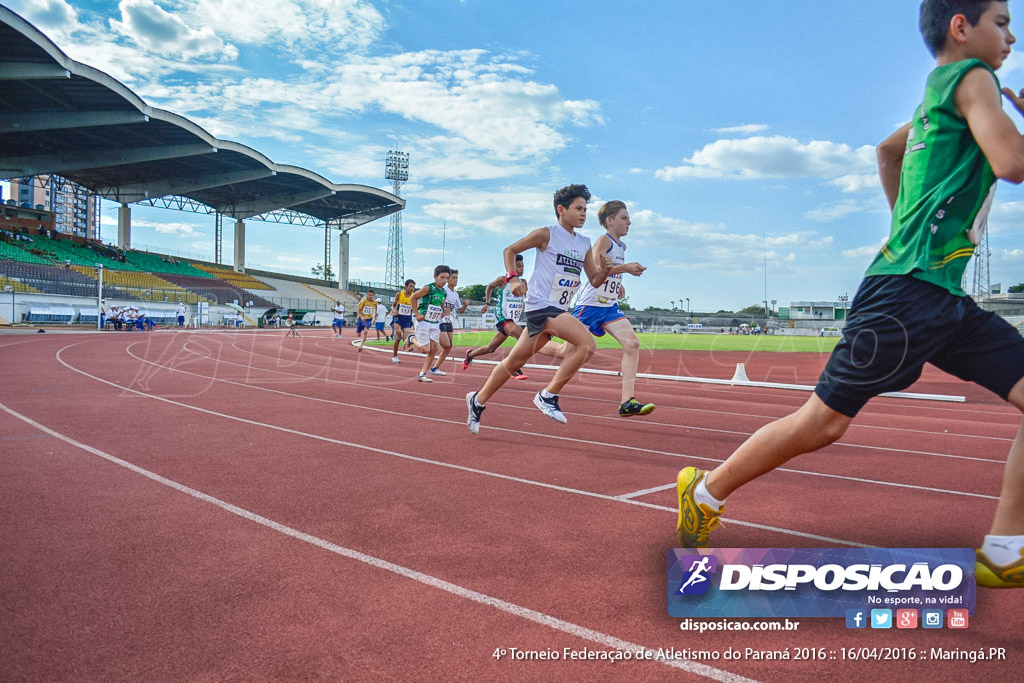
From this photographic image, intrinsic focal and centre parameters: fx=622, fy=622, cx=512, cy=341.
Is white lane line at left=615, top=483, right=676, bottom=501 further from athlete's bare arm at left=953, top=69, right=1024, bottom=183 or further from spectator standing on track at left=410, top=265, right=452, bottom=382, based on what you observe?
spectator standing on track at left=410, top=265, right=452, bottom=382

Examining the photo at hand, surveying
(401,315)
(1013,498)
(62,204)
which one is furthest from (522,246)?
(62,204)

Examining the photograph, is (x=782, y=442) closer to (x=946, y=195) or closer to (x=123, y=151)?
(x=946, y=195)

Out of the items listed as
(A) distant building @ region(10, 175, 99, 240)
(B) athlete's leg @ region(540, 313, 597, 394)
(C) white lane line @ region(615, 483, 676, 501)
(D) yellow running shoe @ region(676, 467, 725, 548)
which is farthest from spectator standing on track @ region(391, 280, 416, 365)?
(A) distant building @ region(10, 175, 99, 240)

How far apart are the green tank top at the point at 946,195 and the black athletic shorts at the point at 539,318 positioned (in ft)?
13.6

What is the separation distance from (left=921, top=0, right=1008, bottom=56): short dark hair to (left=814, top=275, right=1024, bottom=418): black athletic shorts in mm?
893

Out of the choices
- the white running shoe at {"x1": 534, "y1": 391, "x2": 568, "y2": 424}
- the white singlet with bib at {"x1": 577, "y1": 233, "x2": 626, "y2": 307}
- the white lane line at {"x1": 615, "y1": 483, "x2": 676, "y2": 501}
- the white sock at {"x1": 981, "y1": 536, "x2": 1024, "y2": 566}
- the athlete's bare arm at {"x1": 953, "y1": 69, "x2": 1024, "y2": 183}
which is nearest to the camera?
the athlete's bare arm at {"x1": 953, "y1": 69, "x2": 1024, "y2": 183}

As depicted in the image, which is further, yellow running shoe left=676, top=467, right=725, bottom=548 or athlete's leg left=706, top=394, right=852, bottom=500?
yellow running shoe left=676, top=467, right=725, bottom=548

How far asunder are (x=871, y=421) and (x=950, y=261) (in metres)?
7.32

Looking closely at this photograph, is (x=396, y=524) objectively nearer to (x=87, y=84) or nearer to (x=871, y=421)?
(x=871, y=421)

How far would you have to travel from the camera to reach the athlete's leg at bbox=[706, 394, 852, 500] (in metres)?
2.40

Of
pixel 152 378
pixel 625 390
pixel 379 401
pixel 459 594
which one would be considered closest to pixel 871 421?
pixel 625 390

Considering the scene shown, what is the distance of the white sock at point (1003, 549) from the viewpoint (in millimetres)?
2361

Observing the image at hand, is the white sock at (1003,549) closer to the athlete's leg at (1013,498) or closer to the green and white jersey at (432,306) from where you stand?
the athlete's leg at (1013,498)

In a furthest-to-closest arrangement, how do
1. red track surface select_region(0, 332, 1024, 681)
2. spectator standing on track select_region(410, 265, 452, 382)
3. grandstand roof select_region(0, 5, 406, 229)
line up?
grandstand roof select_region(0, 5, 406, 229) < spectator standing on track select_region(410, 265, 452, 382) < red track surface select_region(0, 332, 1024, 681)
